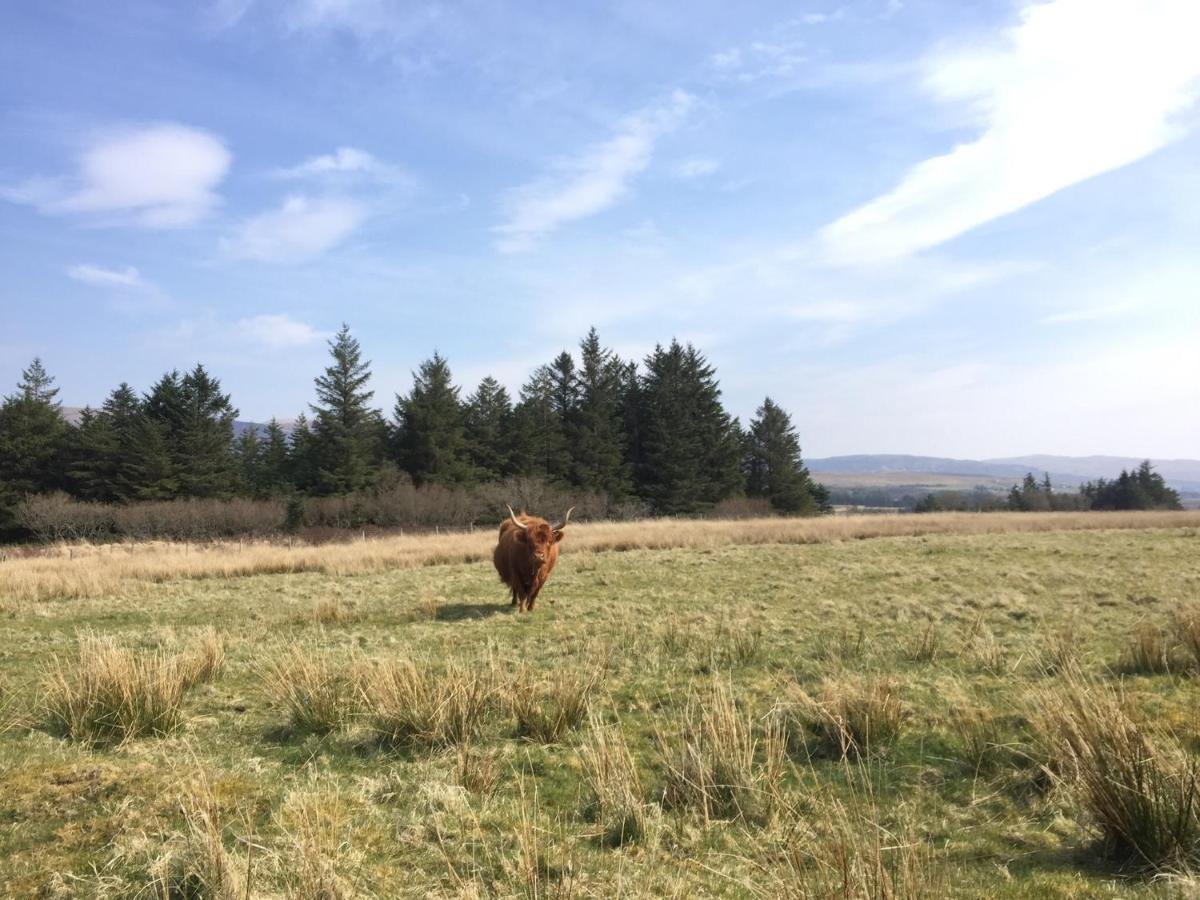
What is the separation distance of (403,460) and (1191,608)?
154 ft

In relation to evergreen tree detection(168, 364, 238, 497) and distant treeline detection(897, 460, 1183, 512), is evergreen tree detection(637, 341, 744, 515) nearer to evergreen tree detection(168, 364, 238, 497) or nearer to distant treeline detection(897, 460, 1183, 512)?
distant treeline detection(897, 460, 1183, 512)

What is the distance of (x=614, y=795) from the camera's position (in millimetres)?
4316

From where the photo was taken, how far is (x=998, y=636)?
386 inches

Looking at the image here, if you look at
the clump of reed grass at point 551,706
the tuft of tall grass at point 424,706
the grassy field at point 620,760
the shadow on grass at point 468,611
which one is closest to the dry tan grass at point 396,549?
the grassy field at point 620,760

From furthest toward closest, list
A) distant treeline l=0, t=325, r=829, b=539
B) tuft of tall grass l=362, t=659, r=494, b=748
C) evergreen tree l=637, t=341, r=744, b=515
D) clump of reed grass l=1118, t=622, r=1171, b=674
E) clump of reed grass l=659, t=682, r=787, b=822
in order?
evergreen tree l=637, t=341, r=744, b=515
distant treeline l=0, t=325, r=829, b=539
clump of reed grass l=1118, t=622, r=1171, b=674
tuft of tall grass l=362, t=659, r=494, b=748
clump of reed grass l=659, t=682, r=787, b=822

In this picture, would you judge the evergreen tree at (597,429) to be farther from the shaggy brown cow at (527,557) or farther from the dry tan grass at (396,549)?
the shaggy brown cow at (527,557)

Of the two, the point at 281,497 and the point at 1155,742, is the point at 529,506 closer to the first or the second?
the point at 281,497

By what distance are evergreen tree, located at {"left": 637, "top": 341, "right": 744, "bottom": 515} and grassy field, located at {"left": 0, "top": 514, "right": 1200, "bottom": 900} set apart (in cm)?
4359

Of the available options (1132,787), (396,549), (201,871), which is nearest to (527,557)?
(201,871)

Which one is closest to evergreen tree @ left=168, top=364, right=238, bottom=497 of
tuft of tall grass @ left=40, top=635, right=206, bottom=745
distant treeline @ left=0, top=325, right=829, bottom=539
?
distant treeline @ left=0, top=325, right=829, bottom=539

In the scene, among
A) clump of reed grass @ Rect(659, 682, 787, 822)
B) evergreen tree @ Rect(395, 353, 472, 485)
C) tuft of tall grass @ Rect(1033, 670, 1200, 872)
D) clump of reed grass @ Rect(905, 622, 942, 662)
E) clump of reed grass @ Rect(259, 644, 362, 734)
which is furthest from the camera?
evergreen tree @ Rect(395, 353, 472, 485)

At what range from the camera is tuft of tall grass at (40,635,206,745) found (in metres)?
5.87

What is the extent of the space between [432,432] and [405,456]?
286 centimetres

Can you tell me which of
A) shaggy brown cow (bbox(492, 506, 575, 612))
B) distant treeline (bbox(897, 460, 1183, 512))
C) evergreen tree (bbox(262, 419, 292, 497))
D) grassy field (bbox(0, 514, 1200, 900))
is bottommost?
distant treeline (bbox(897, 460, 1183, 512))
